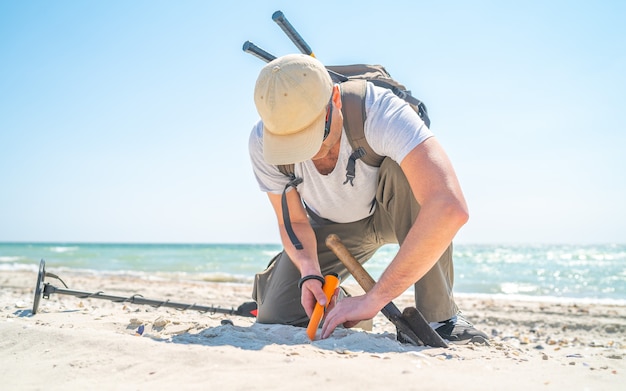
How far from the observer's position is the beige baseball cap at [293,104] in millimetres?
2348

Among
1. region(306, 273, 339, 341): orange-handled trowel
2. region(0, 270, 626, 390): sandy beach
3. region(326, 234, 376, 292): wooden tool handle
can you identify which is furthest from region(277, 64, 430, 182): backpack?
region(0, 270, 626, 390): sandy beach

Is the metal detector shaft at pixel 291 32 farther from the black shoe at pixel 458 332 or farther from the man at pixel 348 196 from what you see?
the black shoe at pixel 458 332

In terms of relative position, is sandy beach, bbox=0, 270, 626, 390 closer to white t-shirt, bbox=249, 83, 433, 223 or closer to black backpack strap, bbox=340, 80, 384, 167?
white t-shirt, bbox=249, 83, 433, 223

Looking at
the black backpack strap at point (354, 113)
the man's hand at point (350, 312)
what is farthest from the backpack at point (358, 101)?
the man's hand at point (350, 312)

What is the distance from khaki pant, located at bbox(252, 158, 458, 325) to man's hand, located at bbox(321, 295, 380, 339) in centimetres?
52

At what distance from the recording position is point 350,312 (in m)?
2.39

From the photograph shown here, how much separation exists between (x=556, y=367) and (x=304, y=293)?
4.37 ft

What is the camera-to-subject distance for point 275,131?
2.44 m

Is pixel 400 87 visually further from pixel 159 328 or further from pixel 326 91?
pixel 159 328

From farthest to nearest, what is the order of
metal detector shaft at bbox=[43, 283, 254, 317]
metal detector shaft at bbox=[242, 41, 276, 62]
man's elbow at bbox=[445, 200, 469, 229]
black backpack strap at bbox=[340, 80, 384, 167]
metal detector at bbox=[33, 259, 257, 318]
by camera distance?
1. metal detector shaft at bbox=[43, 283, 254, 317]
2. metal detector at bbox=[33, 259, 257, 318]
3. metal detector shaft at bbox=[242, 41, 276, 62]
4. black backpack strap at bbox=[340, 80, 384, 167]
5. man's elbow at bbox=[445, 200, 469, 229]

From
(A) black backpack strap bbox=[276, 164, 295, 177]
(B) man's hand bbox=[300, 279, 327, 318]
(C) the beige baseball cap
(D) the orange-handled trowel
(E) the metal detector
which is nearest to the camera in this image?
(C) the beige baseball cap

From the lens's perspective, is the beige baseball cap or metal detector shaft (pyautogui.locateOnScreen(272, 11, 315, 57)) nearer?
the beige baseball cap

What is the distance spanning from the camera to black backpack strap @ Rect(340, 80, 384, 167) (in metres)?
2.61

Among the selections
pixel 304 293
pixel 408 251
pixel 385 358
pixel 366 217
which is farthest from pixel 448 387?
pixel 366 217
